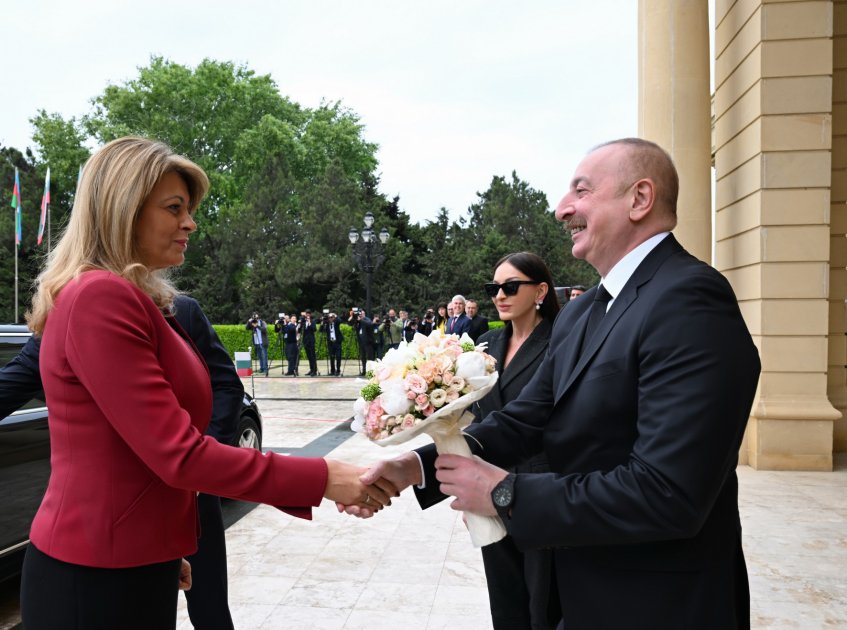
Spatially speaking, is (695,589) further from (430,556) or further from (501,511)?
(430,556)

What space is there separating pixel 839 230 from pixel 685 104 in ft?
8.28

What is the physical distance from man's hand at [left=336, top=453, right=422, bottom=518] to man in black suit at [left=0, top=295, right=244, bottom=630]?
1.01 metres

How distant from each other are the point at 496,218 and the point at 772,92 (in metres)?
48.8

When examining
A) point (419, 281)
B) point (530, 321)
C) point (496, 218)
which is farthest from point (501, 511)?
point (496, 218)

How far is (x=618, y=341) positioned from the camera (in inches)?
65.7

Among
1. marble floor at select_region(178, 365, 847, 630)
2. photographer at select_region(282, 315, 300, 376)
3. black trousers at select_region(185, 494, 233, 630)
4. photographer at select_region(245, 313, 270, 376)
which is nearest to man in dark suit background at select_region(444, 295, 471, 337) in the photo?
marble floor at select_region(178, 365, 847, 630)

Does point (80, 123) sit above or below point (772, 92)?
above

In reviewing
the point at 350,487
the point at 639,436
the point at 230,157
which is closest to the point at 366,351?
the point at 350,487

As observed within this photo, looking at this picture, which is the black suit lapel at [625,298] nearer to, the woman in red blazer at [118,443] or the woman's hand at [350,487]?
the woman's hand at [350,487]

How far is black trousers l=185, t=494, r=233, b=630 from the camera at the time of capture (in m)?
3.03

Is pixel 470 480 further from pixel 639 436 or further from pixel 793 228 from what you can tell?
pixel 793 228

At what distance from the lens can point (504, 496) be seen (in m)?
1.68

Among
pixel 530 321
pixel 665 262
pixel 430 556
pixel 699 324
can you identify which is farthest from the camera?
pixel 430 556

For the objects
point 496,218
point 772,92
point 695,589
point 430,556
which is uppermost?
point 496,218
